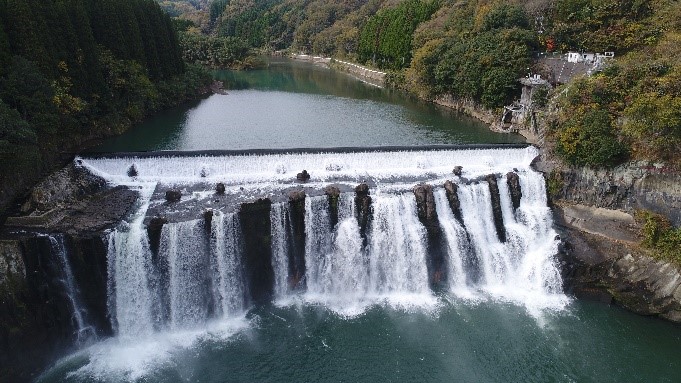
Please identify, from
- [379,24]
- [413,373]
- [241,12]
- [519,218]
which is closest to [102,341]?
[413,373]

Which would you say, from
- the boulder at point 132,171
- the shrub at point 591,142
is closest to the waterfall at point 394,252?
the shrub at point 591,142

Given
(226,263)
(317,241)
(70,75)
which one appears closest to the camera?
(226,263)

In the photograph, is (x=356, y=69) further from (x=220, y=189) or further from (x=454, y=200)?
(x=220, y=189)

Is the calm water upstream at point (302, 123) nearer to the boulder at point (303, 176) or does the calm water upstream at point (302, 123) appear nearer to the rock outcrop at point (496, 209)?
the boulder at point (303, 176)

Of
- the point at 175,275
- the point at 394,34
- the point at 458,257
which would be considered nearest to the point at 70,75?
the point at 175,275

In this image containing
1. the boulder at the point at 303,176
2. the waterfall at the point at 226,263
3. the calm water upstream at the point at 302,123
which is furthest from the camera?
the calm water upstream at the point at 302,123

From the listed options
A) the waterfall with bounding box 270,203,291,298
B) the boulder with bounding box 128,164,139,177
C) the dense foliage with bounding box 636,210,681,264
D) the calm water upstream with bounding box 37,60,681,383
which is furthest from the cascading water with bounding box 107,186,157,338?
the dense foliage with bounding box 636,210,681,264

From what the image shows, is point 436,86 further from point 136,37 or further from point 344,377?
point 344,377
